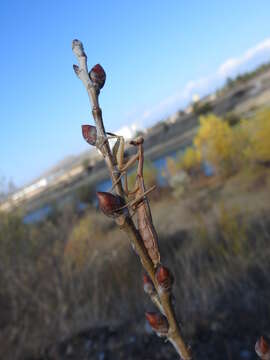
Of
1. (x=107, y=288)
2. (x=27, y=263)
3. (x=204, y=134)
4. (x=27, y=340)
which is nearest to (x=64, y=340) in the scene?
(x=27, y=340)

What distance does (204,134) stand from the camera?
34.2 ft

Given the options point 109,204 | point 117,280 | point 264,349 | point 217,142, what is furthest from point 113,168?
point 217,142

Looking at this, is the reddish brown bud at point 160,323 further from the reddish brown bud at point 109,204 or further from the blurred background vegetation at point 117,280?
the blurred background vegetation at point 117,280

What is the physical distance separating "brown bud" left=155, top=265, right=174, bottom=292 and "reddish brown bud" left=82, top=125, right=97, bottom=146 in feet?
0.74

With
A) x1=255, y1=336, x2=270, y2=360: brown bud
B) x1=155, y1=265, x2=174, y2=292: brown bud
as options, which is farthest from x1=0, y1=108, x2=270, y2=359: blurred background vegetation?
x1=155, y1=265, x2=174, y2=292: brown bud

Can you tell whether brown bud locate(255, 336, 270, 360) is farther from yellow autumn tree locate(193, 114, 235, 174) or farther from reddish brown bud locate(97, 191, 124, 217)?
yellow autumn tree locate(193, 114, 235, 174)

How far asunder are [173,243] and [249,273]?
9.86 ft

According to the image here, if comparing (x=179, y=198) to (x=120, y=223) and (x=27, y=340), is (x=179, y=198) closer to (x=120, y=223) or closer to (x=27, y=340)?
(x=27, y=340)

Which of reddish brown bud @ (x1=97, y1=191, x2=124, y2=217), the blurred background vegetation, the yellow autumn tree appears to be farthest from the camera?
the yellow autumn tree

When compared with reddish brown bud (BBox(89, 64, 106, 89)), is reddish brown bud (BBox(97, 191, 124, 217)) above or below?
below

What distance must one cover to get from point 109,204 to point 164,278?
0.15 m

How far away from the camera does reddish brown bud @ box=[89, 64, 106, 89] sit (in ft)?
1.69

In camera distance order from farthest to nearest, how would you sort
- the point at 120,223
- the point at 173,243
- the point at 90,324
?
1. the point at 173,243
2. the point at 90,324
3. the point at 120,223

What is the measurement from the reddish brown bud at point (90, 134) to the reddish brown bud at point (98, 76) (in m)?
0.07
